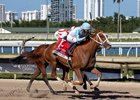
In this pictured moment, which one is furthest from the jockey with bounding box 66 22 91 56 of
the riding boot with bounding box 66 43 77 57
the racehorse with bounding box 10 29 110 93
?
the racehorse with bounding box 10 29 110 93

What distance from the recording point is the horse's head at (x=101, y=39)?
8188 millimetres

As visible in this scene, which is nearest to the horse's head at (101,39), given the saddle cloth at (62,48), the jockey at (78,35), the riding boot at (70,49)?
the jockey at (78,35)

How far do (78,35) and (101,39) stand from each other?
1.74ft

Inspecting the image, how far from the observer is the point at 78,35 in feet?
28.1

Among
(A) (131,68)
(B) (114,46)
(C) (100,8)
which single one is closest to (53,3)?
(C) (100,8)

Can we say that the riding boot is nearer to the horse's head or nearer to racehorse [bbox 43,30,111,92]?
racehorse [bbox 43,30,111,92]

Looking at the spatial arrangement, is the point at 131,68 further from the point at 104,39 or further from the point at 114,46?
the point at 114,46

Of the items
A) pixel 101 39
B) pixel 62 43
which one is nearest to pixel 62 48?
pixel 62 43

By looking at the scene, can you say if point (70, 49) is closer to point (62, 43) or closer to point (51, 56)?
point (62, 43)

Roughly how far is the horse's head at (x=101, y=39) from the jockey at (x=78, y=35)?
0.54 feet

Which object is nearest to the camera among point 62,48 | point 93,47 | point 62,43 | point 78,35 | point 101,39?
point 101,39

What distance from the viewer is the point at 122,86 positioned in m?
11.7

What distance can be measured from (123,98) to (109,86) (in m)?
3.05

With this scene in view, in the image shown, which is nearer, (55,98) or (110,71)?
(55,98)
